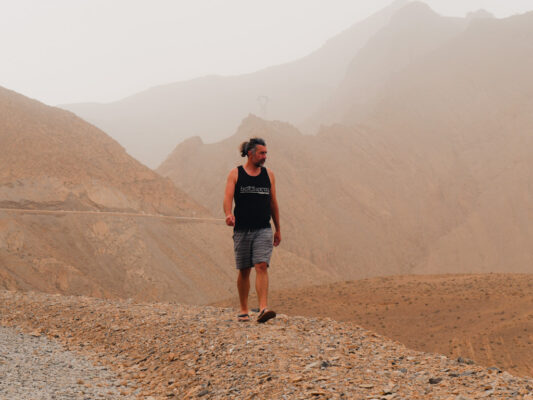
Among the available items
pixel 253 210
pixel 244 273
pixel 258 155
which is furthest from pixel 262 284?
pixel 258 155

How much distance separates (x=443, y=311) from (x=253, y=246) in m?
9.27

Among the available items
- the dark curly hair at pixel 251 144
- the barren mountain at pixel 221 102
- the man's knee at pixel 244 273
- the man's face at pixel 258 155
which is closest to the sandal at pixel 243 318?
the man's knee at pixel 244 273

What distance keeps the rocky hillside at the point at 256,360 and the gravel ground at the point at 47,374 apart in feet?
0.65

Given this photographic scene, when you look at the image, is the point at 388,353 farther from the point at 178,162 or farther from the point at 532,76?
the point at 532,76

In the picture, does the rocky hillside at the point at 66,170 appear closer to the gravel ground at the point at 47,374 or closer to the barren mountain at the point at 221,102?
the gravel ground at the point at 47,374

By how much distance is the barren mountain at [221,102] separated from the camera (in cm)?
10406

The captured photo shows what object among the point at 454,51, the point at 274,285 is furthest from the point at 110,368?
the point at 454,51

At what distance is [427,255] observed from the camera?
36.4m

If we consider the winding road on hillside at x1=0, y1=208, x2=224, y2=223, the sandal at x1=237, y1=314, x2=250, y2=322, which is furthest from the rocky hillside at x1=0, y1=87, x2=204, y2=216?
the sandal at x1=237, y1=314, x2=250, y2=322

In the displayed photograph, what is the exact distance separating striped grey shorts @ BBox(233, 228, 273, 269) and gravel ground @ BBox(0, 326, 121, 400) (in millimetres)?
1815

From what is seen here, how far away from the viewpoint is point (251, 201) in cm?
549

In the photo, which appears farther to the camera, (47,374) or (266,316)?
(266,316)

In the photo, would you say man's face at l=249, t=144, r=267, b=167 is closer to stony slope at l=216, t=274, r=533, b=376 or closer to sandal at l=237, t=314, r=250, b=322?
sandal at l=237, t=314, r=250, b=322

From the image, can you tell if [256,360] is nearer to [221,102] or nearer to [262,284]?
[262,284]
